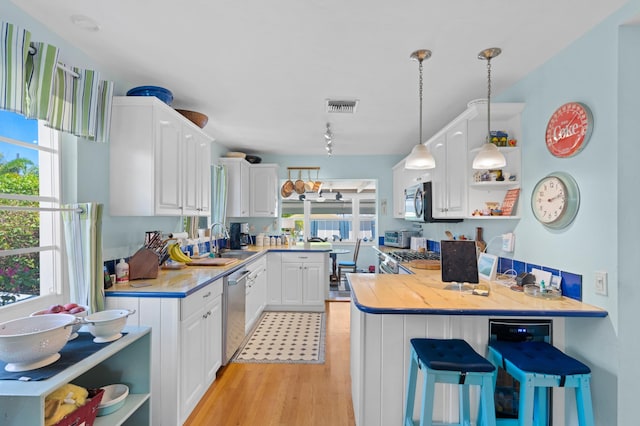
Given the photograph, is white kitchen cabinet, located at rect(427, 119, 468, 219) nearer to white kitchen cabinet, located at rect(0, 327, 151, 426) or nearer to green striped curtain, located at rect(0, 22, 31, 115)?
white kitchen cabinet, located at rect(0, 327, 151, 426)

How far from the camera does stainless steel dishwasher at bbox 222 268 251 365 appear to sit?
2.78 metres

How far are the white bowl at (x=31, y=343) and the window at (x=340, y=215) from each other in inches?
241

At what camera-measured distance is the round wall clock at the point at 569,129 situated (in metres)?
1.78

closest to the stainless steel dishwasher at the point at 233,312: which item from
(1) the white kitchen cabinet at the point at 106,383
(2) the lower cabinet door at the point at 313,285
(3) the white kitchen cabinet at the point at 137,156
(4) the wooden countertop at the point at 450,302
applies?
(3) the white kitchen cabinet at the point at 137,156

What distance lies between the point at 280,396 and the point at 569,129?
2.68 m

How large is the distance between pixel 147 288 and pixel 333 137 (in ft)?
9.40

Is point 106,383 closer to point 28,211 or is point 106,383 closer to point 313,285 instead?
point 28,211

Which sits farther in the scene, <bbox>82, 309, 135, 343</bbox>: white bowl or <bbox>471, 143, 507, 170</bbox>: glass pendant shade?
<bbox>471, 143, 507, 170</bbox>: glass pendant shade

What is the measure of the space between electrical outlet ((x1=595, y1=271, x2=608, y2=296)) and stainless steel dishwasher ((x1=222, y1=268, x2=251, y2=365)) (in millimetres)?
2566

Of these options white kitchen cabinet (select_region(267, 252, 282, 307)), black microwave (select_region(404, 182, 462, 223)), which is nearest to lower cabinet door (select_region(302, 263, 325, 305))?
white kitchen cabinet (select_region(267, 252, 282, 307))

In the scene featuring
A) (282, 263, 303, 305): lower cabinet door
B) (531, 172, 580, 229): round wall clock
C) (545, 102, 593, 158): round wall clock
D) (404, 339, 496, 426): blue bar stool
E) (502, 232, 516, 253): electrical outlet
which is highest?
(545, 102, 593, 158): round wall clock

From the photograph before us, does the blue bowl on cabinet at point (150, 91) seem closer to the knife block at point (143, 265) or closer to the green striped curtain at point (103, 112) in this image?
the green striped curtain at point (103, 112)

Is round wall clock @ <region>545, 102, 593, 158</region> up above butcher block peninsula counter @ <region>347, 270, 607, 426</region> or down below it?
above

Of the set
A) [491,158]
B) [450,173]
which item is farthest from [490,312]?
[450,173]
